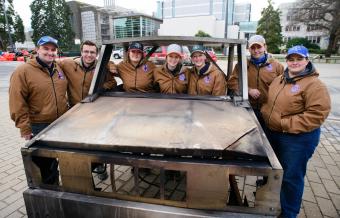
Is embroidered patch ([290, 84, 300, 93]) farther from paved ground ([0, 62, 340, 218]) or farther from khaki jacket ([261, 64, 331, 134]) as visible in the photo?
paved ground ([0, 62, 340, 218])

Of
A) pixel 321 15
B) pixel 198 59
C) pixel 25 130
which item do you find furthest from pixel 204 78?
pixel 321 15

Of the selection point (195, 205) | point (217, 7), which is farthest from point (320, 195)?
point (217, 7)

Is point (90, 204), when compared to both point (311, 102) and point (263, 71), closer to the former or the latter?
point (311, 102)

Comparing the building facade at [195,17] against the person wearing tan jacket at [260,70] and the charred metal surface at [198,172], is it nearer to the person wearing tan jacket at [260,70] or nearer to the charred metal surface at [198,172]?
the person wearing tan jacket at [260,70]

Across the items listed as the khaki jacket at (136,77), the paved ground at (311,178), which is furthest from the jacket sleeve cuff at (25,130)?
the khaki jacket at (136,77)

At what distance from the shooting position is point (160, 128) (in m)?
1.97

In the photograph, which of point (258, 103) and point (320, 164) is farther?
point (320, 164)

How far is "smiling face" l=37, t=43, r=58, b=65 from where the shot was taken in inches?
112

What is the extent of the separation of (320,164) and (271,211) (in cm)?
302

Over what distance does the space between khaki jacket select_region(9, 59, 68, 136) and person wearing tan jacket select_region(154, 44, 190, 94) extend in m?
1.19

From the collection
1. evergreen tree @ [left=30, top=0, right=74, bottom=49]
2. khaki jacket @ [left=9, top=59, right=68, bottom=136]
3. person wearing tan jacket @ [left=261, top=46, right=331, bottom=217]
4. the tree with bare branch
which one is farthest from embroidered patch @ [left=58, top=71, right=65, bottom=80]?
evergreen tree @ [left=30, top=0, right=74, bottom=49]

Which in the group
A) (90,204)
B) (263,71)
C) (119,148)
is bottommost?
(90,204)

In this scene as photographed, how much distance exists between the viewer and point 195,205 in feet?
5.62

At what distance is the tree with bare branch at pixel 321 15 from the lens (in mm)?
31572
